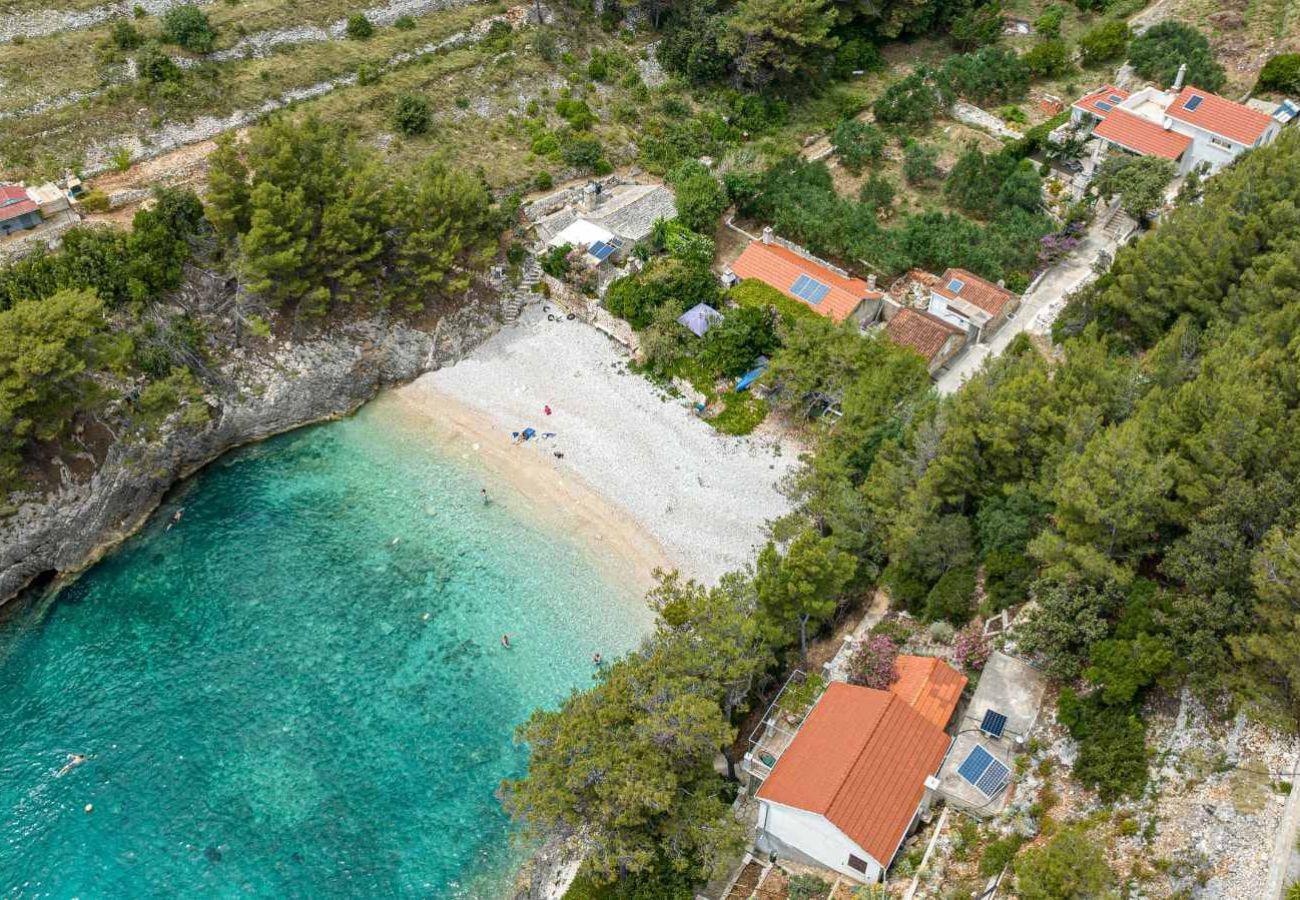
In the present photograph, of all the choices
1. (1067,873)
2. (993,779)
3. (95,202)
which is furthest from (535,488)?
(1067,873)

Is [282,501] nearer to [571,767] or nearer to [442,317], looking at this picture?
[442,317]

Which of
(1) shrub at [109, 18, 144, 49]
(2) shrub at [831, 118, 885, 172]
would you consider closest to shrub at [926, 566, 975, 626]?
(2) shrub at [831, 118, 885, 172]

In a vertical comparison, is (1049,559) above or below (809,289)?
above


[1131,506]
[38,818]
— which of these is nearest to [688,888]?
[1131,506]

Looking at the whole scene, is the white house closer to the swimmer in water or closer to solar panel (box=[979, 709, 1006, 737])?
solar panel (box=[979, 709, 1006, 737])

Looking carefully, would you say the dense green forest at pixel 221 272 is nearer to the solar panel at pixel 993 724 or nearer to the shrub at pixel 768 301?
the shrub at pixel 768 301

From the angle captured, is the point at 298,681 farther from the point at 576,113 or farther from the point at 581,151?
the point at 576,113

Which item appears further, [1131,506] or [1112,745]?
[1131,506]
